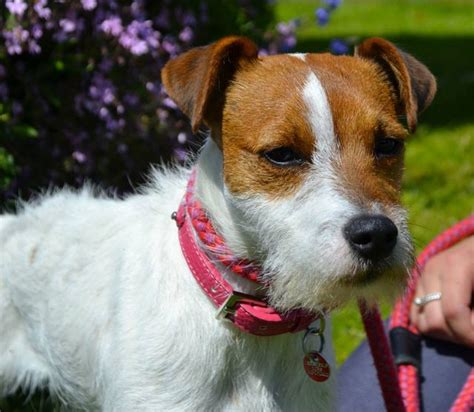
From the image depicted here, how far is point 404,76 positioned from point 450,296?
1.19 m

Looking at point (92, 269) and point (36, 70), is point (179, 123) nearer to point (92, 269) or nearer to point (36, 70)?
point (36, 70)

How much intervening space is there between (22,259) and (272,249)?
1.51 m

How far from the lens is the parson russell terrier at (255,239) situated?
9.10 ft

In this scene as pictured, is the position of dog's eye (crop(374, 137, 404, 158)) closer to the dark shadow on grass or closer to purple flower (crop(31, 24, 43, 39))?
purple flower (crop(31, 24, 43, 39))

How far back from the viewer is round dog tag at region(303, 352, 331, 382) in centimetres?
306

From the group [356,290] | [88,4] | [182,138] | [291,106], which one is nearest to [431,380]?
[356,290]

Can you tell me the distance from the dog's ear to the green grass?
1.49 ft

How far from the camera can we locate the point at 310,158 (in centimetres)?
287

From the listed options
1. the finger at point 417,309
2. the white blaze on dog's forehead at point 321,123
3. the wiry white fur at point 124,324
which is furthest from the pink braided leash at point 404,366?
the white blaze on dog's forehead at point 321,123

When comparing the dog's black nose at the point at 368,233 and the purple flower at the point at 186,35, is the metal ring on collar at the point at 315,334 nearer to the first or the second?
the dog's black nose at the point at 368,233

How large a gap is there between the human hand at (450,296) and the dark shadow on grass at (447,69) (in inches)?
187

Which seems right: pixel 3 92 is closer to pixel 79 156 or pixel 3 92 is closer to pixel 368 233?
pixel 79 156

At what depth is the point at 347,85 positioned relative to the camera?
2971mm

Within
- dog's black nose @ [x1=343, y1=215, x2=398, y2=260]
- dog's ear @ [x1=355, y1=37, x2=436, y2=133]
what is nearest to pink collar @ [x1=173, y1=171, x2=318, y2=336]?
dog's black nose @ [x1=343, y1=215, x2=398, y2=260]
